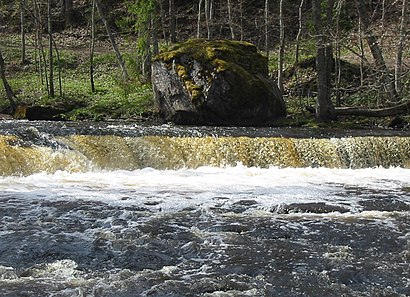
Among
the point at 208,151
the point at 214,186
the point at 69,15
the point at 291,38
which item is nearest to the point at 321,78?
the point at 208,151

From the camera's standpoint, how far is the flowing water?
484 centimetres

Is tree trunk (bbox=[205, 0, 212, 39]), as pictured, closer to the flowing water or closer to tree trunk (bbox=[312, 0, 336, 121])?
tree trunk (bbox=[312, 0, 336, 121])

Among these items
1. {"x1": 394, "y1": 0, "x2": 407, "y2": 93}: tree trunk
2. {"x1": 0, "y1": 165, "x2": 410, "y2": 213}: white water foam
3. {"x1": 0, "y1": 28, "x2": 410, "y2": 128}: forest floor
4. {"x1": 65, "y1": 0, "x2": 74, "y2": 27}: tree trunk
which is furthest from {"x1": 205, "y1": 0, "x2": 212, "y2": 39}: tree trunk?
{"x1": 65, "y1": 0, "x2": 74, "y2": 27}: tree trunk

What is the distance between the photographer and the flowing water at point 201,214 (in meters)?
4.84

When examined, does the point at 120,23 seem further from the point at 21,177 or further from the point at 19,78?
the point at 21,177

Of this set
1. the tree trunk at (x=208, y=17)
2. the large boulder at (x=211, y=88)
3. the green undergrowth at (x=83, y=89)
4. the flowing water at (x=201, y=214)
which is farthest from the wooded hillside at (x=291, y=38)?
the flowing water at (x=201, y=214)

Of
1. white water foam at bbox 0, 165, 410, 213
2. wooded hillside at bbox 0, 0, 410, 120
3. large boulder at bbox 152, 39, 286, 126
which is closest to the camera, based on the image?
white water foam at bbox 0, 165, 410, 213

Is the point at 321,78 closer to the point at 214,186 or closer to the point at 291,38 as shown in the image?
the point at 214,186

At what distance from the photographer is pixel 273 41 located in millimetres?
30172

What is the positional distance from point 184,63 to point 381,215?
9.38 meters

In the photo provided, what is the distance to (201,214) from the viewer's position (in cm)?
700

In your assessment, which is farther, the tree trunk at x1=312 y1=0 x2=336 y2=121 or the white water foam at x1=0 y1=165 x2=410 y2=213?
the tree trunk at x1=312 y1=0 x2=336 y2=121

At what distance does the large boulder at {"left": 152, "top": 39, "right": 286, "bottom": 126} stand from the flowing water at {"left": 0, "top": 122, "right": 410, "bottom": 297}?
2266 millimetres

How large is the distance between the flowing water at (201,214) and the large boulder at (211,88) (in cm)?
227
